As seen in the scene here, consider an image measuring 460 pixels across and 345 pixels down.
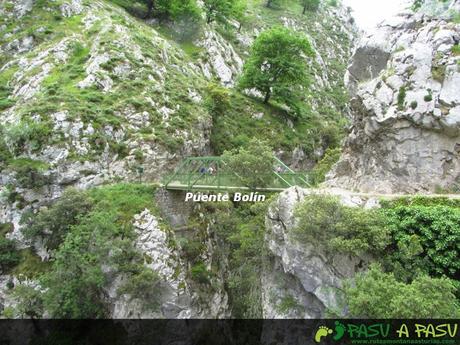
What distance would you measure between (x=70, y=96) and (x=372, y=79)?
2392cm

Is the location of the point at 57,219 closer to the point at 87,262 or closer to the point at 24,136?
the point at 87,262

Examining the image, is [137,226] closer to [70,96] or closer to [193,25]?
[70,96]

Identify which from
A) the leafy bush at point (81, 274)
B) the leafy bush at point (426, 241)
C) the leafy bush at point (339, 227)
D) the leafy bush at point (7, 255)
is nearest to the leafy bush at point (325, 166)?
the leafy bush at point (339, 227)

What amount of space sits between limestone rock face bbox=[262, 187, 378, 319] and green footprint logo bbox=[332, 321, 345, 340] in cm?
81

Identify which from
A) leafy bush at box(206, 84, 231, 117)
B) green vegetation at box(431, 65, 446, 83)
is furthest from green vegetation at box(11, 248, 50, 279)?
green vegetation at box(431, 65, 446, 83)

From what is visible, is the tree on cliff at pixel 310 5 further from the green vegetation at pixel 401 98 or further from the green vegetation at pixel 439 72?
the green vegetation at pixel 401 98

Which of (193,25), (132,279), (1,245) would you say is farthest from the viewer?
(193,25)

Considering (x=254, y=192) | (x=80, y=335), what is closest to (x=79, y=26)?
(x=254, y=192)

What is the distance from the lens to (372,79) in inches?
909

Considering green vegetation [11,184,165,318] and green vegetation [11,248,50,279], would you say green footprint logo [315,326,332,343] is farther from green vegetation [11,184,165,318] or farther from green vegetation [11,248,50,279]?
green vegetation [11,248,50,279]

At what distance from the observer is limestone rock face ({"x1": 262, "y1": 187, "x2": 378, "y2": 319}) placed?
15000mm

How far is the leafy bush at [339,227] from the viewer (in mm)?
14055

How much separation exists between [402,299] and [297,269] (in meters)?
5.75

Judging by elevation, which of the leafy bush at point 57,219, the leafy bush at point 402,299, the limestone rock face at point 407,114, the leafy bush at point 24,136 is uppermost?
the limestone rock face at point 407,114
